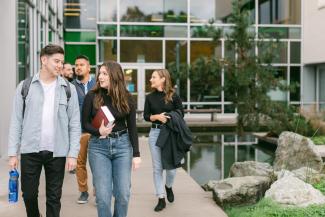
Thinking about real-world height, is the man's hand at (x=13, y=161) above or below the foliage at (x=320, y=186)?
above

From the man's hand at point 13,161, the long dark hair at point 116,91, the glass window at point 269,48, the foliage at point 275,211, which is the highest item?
the glass window at point 269,48

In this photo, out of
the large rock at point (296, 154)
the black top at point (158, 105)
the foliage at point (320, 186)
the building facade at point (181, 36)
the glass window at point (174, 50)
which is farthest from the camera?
the glass window at point (174, 50)

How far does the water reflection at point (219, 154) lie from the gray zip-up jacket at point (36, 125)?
5418mm

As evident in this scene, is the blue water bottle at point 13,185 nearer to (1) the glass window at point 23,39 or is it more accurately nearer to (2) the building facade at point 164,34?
(1) the glass window at point 23,39

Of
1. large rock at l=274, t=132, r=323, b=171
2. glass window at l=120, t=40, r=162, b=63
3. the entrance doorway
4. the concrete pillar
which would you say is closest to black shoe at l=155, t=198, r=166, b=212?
large rock at l=274, t=132, r=323, b=171

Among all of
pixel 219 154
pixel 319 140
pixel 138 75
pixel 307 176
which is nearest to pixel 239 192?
pixel 307 176

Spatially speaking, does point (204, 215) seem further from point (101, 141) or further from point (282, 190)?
point (101, 141)

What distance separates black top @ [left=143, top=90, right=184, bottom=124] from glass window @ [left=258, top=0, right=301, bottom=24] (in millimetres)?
19905

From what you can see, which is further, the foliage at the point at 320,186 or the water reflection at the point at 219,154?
the water reflection at the point at 219,154

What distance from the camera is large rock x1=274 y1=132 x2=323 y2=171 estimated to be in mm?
9399

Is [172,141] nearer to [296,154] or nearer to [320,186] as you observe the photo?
[320,186]

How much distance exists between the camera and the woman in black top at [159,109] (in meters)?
6.37

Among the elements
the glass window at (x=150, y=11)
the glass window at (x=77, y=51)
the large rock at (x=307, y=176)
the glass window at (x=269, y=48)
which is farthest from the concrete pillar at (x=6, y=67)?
the glass window at (x=77, y=51)

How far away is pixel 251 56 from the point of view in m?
16.7
